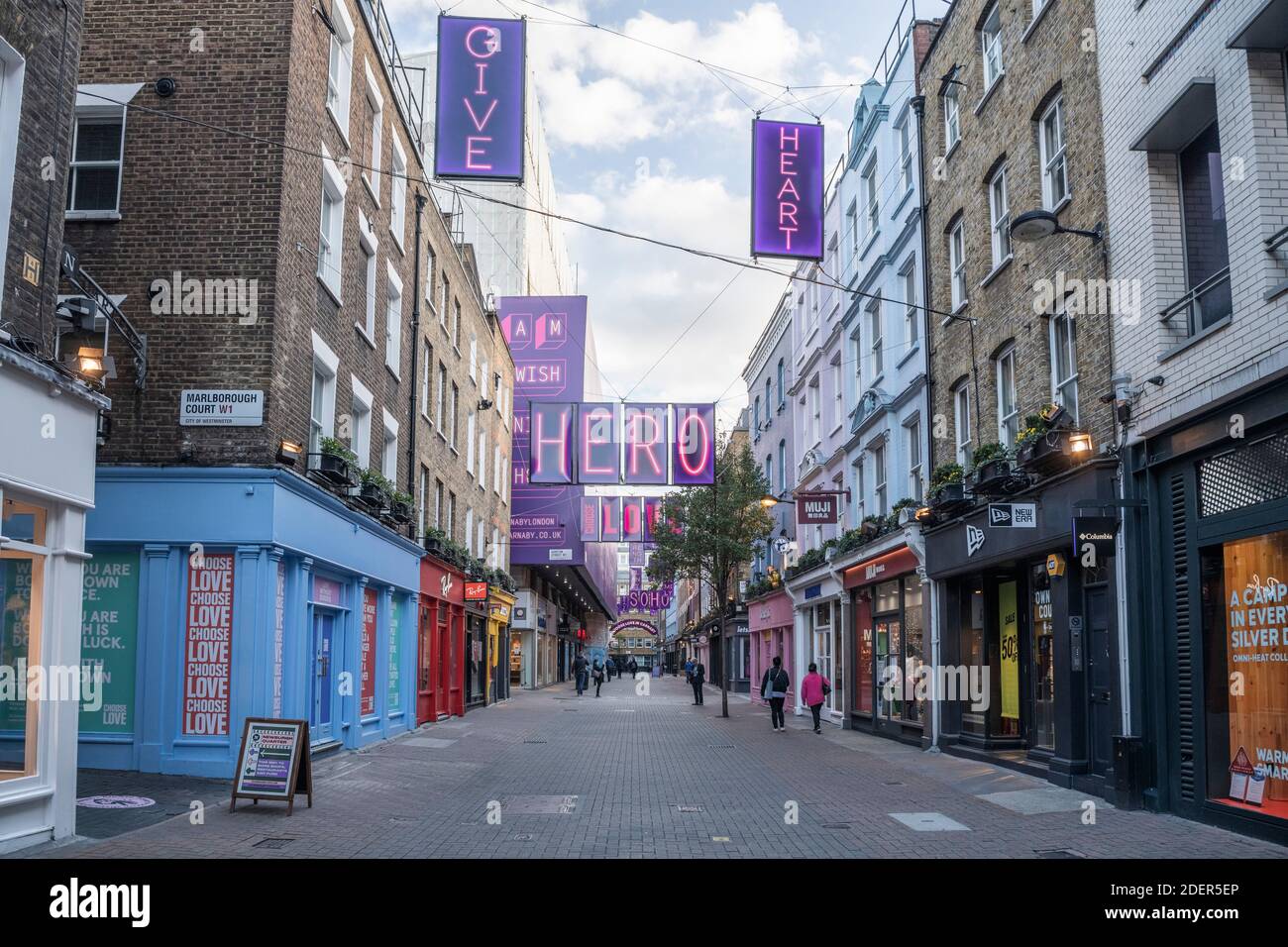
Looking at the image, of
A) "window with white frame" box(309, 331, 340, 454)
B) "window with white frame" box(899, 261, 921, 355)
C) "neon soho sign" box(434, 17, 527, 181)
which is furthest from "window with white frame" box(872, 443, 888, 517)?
"neon soho sign" box(434, 17, 527, 181)

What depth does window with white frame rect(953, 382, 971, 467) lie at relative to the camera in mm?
19781

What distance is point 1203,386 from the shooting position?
37.5ft

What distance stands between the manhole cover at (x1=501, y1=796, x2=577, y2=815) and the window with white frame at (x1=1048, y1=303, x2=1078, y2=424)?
26.8 ft

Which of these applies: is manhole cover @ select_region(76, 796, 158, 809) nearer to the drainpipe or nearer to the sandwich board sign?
the sandwich board sign

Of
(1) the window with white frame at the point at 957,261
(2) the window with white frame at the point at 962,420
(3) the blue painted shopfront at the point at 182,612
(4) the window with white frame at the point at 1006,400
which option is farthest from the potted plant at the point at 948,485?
(3) the blue painted shopfront at the point at 182,612

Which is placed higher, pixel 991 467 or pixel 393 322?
pixel 393 322

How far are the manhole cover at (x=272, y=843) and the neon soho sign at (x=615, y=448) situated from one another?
13.7m

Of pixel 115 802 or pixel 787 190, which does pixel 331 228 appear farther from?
pixel 115 802

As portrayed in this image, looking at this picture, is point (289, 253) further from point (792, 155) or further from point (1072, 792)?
point (1072, 792)

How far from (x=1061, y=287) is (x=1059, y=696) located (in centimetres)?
551

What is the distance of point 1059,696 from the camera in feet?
48.8

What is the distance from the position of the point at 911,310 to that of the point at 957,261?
2.63m

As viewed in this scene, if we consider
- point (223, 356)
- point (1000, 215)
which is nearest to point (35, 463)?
point (223, 356)

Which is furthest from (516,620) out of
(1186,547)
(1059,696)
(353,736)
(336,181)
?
(1186,547)
